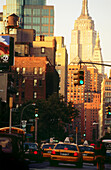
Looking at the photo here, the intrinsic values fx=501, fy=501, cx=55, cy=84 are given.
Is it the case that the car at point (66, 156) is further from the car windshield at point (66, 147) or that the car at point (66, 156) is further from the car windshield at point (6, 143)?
the car windshield at point (6, 143)

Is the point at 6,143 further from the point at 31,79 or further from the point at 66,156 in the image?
the point at 31,79

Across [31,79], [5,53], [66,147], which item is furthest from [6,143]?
[31,79]

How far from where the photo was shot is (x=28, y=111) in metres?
104

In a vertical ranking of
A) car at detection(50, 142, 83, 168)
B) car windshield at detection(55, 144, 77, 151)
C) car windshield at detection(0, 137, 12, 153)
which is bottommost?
car at detection(50, 142, 83, 168)

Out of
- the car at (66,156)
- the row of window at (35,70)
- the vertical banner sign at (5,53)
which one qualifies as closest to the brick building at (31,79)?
the row of window at (35,70)

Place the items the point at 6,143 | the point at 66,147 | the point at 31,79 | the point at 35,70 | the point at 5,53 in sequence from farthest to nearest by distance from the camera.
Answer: the point at 35,70 < the point at 31,79 < the point at 5,53 < the point at 66,147 < the point at 6,143

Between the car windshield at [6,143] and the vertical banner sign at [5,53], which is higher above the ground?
the vertical banner sign at [5,53]

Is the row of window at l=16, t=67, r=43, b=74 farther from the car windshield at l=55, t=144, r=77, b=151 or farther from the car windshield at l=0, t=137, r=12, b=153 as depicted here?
the car windshield at l=0, t=137, r=12, b=153

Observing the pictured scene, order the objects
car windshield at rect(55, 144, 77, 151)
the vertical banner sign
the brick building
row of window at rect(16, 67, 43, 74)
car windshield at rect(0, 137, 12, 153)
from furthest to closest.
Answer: row of window at rect(16, 67, 43, 74), the brick building, the vertical banner sign, car windshield at rect(55, 144, 77, 151), car windshield at rect(0, 137, 12, 153)

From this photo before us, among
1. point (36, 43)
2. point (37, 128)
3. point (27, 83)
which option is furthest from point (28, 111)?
point (36, 43)

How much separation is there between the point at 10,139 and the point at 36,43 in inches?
6221

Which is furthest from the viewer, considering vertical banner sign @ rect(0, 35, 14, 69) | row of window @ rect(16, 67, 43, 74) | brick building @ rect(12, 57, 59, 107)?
row of window @ rect(16, 67, 43, 74)

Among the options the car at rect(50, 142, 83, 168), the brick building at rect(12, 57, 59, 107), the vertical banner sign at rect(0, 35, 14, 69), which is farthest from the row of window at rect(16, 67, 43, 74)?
the car at rect(50, 142, 83, 168)

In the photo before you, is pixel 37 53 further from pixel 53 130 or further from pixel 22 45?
pixel 53 130
